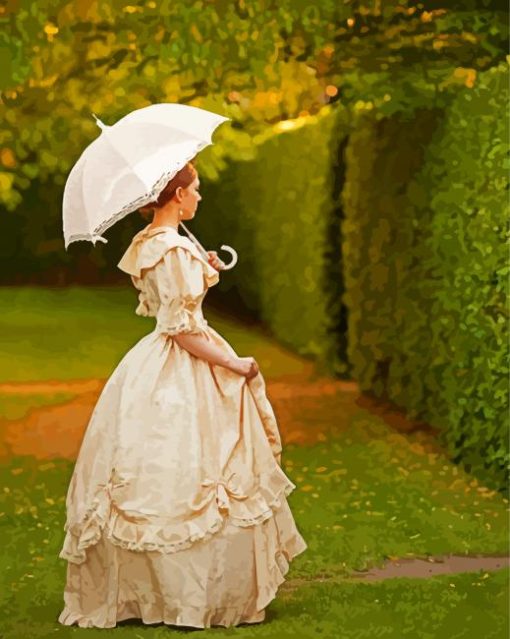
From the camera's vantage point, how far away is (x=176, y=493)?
4355 mm

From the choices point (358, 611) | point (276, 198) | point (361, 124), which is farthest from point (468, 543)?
point (276, 198)

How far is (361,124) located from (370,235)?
0.68 m

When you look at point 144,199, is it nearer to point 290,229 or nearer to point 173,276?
point 173,276

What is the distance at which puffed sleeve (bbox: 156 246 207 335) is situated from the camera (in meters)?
4.32

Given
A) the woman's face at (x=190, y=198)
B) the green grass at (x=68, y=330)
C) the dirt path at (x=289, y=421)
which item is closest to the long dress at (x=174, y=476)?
the woman's face at (x=190, y=198)

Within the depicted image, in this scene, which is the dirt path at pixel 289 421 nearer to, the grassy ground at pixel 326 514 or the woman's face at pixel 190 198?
the grassy ground at pixel 326 514

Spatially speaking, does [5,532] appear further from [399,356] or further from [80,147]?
[399,356]

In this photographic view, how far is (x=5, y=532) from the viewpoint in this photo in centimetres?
572

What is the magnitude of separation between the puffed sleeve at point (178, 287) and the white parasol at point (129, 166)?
0.17 meters

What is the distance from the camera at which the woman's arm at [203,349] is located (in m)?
4.36

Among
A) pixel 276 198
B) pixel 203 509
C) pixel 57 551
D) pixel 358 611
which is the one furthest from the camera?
pixel 276 198

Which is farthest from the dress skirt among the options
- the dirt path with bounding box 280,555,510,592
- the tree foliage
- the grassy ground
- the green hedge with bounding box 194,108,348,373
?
the green hedge with bounding box 194,108,348,373

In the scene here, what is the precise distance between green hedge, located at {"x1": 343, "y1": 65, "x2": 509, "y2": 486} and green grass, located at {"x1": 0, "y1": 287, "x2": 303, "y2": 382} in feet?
3.15

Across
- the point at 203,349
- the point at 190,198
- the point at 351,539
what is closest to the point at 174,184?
the point at 190,198
